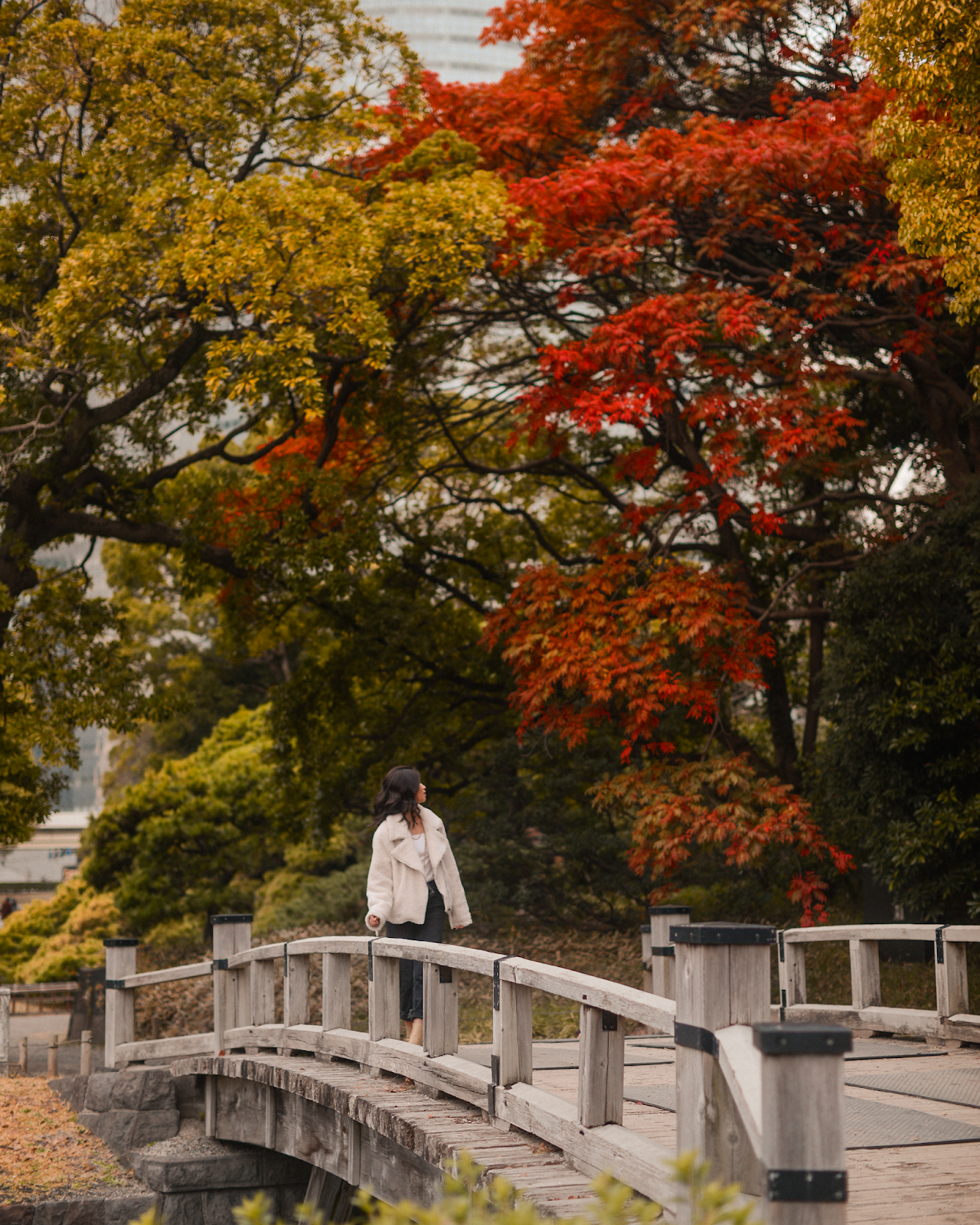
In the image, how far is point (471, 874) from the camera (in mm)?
15656

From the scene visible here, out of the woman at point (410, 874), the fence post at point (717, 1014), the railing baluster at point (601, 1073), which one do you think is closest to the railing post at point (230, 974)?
the woman at point (410, 874)

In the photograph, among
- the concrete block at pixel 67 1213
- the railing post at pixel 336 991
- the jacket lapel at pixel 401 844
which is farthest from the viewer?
the concrete block at pixel 67 1213

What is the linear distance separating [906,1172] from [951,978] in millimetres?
3169

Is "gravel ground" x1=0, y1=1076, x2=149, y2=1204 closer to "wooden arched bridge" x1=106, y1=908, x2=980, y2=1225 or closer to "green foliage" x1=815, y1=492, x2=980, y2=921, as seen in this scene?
"wooden arched bridge" x1=106, y1=908, x2=980, y2=1225

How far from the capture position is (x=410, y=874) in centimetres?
698

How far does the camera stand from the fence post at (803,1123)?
9.48 feet

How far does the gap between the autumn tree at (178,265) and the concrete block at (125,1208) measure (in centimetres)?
440

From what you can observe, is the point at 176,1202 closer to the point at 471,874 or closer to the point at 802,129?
the point at 471,874

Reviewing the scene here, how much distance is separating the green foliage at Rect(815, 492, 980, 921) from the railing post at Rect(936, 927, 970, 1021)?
2083mm

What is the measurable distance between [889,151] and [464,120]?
623cm

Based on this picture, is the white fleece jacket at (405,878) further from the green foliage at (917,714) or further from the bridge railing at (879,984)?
the green foliage at (917,714)

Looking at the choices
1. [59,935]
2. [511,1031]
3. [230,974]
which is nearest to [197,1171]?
[230,974]

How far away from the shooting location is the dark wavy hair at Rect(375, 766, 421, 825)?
22.5ft

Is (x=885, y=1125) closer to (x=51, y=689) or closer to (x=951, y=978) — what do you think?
(x=951, y=978)
